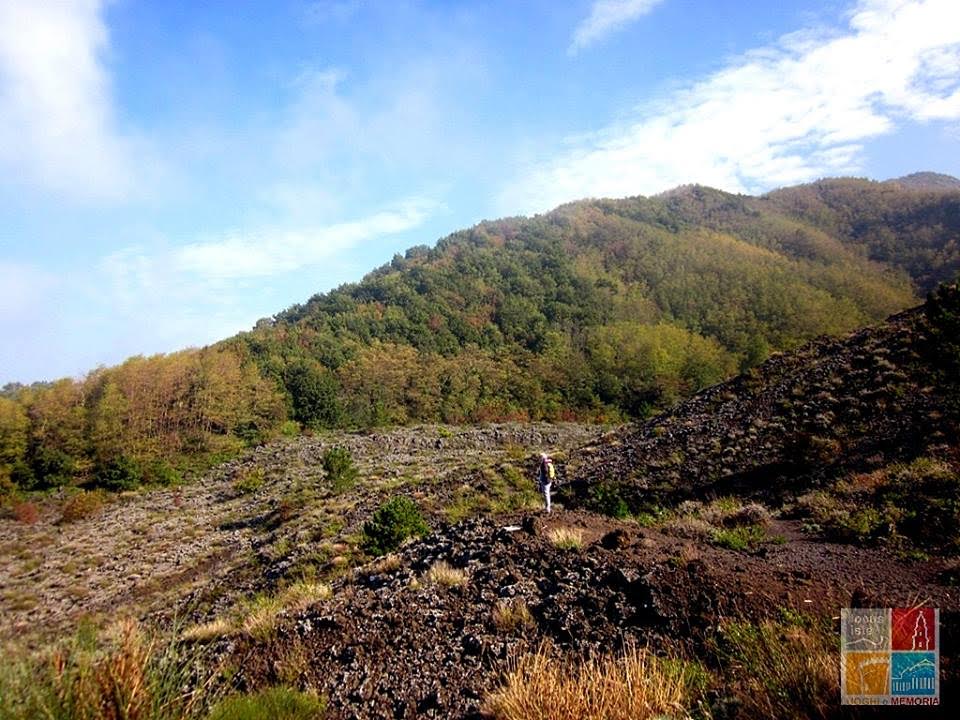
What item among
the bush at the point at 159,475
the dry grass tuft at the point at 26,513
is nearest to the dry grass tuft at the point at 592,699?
the dry grass tuft at the point at 26,513

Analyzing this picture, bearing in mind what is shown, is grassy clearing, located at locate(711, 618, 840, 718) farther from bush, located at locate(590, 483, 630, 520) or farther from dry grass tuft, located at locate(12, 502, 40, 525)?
dry grass tuft, located at locate(12, 502, 40, 525)

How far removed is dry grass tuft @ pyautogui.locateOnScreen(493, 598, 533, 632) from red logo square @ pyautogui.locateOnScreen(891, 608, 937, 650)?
278 cm

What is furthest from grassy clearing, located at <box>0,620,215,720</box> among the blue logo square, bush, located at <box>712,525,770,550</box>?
bush, located at <box>712,525,770,550</box>

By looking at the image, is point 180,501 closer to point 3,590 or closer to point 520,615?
point 3,590

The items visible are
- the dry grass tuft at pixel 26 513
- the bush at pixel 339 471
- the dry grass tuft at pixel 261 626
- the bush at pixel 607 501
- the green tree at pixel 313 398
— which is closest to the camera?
the dry grass tuft at pixel 261 626

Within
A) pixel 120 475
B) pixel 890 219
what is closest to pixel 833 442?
pixel 120 475

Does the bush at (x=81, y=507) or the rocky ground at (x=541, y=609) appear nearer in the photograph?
the rocky ground at (x=541, y=609)

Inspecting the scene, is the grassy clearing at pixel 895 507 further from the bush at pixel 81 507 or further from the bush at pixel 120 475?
the bush at pixel 120 475

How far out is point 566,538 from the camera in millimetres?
6348

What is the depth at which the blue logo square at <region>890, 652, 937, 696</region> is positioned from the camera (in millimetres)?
2451

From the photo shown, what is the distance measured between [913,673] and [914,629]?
542mm

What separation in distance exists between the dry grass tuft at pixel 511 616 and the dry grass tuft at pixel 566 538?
4.27 ft

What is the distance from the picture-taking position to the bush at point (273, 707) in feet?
9.42

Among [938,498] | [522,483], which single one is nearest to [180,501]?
[522,483]
